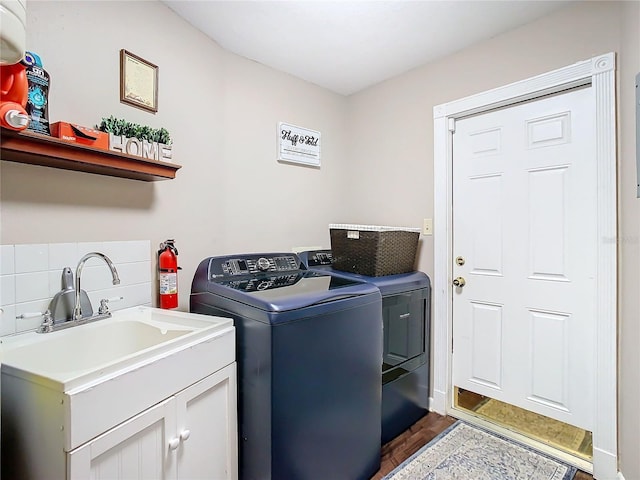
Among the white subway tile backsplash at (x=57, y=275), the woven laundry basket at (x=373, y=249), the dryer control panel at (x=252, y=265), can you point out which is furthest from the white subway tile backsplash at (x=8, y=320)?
the woven laundry basket at (x=373, y=249)

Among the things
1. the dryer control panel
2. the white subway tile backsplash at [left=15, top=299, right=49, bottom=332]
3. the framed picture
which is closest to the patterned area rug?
the dryer control panel

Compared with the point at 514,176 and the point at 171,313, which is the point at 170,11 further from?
the point at 514,176

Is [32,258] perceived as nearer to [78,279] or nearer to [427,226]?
[78,279]

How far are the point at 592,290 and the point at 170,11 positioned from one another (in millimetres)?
2687

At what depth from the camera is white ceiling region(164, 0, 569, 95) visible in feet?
5.65

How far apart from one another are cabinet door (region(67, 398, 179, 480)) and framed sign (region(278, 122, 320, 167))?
1806 millimetres

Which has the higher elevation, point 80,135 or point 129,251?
point 80,135

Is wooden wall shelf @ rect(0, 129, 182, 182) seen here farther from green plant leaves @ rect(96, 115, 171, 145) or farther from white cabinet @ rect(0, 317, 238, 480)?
white cabinet @ rect(0, 317, 238, 480)

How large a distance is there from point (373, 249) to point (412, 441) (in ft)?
3.89

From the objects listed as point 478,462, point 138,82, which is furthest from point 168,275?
point 478,462

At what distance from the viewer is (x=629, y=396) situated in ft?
5.00

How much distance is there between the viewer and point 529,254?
1.97 metres

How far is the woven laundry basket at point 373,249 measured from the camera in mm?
2072

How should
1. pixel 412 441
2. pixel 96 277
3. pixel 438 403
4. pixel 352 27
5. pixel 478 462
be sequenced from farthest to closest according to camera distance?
pixel 438 403 < pixel 412 441 < pixel 352 27 < pixel 478 462 < pixel 96 277
